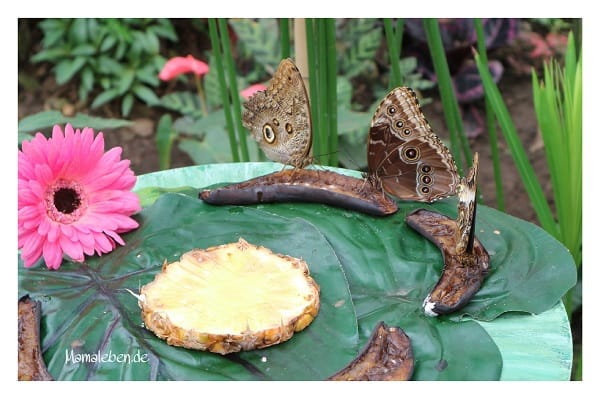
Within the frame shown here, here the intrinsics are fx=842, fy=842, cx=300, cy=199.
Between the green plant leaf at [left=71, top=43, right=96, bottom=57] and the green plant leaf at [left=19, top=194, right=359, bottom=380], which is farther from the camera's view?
the green plant leaf at [left=71, top=43, right=96, bottom=57]

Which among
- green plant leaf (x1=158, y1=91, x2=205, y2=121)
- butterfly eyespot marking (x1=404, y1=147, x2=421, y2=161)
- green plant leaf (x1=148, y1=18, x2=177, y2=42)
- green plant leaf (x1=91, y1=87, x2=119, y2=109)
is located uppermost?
green plant leaf (x1=148, y1=18, x2=177, y2=42)

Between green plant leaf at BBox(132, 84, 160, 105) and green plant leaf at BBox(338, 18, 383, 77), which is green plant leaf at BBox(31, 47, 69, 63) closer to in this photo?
green plant leaf at BBox(132, 84, 160, 105)

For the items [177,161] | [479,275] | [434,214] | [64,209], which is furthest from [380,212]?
[177,161]

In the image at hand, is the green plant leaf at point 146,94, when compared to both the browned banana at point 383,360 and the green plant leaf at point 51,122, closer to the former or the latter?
the green plant leaf at point 51,122

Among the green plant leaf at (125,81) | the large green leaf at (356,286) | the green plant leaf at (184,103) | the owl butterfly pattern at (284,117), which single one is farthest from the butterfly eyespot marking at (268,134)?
the green plant leaf at (125,81)

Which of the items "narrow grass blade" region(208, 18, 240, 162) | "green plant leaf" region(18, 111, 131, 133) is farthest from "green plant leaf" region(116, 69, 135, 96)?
"green plant leaf" region(18, 111, 131, 133)

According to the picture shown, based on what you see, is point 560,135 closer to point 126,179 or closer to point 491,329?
point 491,329
